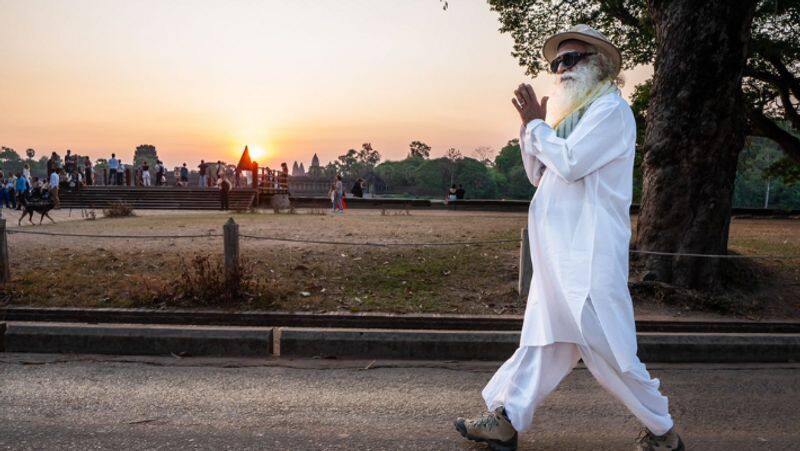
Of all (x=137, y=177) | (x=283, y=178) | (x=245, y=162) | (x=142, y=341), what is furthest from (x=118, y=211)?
(x=137, y=177)

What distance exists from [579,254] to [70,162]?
33.9 m

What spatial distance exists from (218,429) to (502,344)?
2551 mm

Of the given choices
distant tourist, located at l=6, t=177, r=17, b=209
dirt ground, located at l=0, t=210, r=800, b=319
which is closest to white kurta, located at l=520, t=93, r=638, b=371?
dirt ground, located at l=0, t=210, r=800, b=319

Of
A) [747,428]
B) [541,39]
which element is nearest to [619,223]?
[747,428]

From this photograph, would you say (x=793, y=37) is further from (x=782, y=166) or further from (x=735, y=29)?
(x=735, y=29)

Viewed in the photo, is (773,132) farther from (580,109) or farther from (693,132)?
(580,109)

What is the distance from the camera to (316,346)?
489 cm

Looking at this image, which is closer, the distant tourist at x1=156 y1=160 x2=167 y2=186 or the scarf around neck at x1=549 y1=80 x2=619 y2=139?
the scarf around neck at x1=549 y1=80 x2=619 y2=139

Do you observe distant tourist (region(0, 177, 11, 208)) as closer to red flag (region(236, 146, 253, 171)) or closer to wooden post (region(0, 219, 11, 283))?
red flag (region(236, 146, 253, 171))

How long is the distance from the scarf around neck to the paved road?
172 cm

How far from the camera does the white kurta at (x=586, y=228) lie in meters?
2.72

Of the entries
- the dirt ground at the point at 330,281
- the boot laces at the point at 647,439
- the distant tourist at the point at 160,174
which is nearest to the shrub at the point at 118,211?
the dirt ground at the point at 330,281

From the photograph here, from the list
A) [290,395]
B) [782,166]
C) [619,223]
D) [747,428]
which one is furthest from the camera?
[782,166]

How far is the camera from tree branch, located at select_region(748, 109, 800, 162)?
19484 mm
